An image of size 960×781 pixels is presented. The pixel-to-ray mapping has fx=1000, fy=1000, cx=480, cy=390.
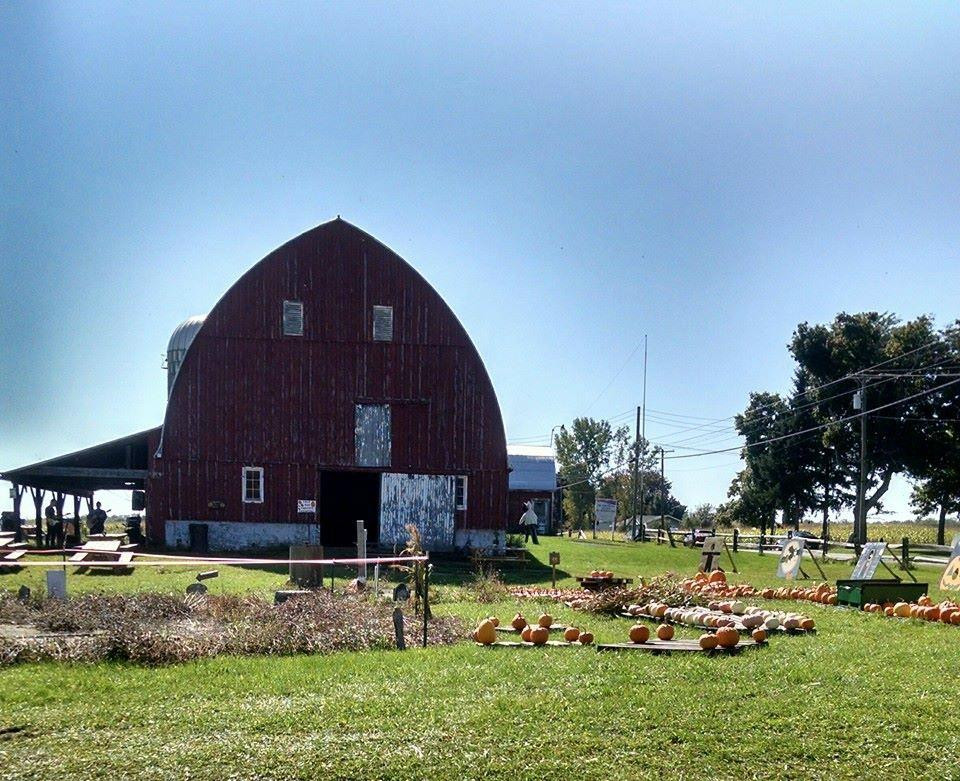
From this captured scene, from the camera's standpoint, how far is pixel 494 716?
28.5 ft

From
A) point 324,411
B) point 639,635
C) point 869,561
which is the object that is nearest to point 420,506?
point 324,411

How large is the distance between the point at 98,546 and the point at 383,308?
14219 mm

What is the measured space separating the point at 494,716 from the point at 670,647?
3916 mm

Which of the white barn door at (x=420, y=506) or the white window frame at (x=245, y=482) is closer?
the white window frame at (x=245, y=482)

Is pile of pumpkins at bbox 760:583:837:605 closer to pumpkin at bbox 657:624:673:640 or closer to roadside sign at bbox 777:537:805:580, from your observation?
roadside sign at bbox 777:537:805:580

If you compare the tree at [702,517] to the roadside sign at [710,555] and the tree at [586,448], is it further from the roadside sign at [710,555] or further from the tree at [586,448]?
the roadside sign at [710,555]

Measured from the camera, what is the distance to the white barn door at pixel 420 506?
122 ft

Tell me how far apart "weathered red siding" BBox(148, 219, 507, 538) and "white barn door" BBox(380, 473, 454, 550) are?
543 mm

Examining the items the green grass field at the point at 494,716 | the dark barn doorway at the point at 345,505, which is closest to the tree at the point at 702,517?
the dark barn doorway at the point at 345,505

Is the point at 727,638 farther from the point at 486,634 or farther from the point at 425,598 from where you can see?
the point at 425,598

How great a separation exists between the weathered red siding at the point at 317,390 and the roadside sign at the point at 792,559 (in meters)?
12.6

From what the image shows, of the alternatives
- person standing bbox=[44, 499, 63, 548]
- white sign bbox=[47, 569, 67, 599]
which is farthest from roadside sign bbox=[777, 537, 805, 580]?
person standing bbox=[44, 499, 63, 548]

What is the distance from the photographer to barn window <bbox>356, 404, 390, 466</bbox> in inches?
1478

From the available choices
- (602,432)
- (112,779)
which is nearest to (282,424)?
(112,779)
